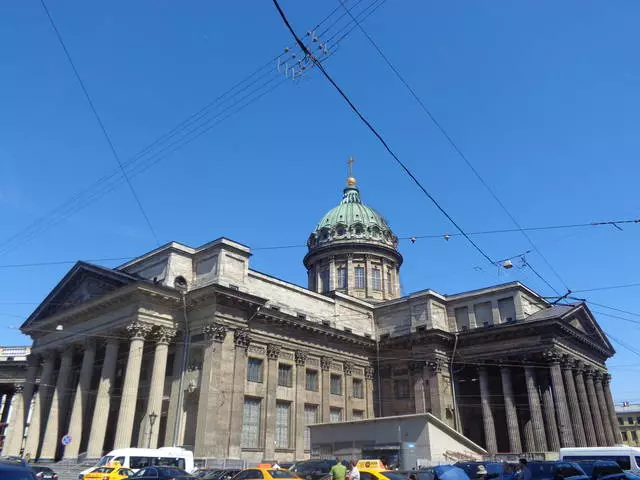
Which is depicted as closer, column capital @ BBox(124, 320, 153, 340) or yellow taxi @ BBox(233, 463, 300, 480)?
yellow taxi @ BBox(233, 463, 300, 480)

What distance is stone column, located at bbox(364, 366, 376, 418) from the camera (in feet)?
148

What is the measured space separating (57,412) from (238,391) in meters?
13.7

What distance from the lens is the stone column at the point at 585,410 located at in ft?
134

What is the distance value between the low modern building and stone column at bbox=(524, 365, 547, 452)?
884 centimetres

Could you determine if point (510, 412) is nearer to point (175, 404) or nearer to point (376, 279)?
point (376, 279)

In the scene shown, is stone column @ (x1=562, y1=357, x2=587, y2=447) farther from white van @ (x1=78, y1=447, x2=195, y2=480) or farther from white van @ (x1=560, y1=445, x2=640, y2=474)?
white van @ (x1=78, y1=447, x2=195, y2=480)

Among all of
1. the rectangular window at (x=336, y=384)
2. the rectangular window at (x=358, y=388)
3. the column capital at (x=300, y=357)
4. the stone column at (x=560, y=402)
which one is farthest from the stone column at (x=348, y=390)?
the stone column at (x=560, y=402)

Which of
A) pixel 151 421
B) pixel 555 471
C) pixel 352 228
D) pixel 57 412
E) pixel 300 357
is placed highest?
pixel 352 228

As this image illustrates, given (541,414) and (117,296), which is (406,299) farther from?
(117,296)

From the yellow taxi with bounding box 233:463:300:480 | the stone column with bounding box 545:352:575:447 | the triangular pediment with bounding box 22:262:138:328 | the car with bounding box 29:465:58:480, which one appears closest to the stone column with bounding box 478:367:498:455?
the stone column with bounding box 545:352:575:447

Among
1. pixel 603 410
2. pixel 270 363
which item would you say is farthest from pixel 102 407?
pixel 603 410

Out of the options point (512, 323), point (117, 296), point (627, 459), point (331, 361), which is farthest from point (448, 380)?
point (117, 296)

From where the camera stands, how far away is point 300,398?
127 feet

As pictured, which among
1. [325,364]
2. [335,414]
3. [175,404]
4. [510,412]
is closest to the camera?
[175,404]
